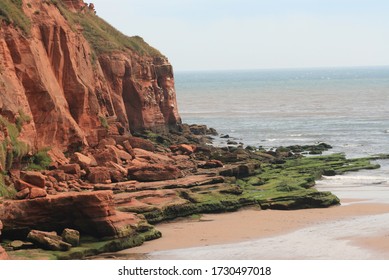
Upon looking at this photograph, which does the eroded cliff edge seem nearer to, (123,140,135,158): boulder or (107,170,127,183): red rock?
(107,170,127,183): red rock

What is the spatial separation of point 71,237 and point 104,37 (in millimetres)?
42389

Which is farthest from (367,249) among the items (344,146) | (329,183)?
(344,146)

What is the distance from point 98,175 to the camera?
141 feet

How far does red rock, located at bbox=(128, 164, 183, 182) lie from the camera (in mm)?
45312

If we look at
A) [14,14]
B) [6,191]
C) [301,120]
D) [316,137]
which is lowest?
[301,120]

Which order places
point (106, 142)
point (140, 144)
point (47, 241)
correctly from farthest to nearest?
1. point (140, 144)
2. point (106, 142)
3. point (47, 241)

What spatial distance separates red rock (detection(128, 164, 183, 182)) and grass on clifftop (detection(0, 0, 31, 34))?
10039mm

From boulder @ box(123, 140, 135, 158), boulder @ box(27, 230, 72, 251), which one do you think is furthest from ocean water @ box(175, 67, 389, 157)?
boulder @ box(27, 230, 72, 251)

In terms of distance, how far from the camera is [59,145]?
4781 centimetres

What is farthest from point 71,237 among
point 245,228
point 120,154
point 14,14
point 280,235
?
point 14,14

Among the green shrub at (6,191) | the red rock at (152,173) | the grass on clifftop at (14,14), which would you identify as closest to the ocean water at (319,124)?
the red rock at (152,173)

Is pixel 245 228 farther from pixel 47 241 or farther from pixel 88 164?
pixel 88 164

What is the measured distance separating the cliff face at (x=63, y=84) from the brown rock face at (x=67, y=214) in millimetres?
9599

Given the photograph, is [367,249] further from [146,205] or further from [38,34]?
[38,34]
